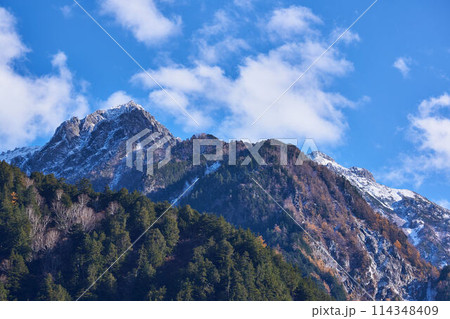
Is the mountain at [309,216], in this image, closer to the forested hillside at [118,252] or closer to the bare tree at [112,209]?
the forested hillside at [118,252]

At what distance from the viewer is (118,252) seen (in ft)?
218

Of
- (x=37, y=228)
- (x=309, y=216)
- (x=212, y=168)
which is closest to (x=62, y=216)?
(x=37, y=228)

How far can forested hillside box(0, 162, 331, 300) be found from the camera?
6034 centimetres

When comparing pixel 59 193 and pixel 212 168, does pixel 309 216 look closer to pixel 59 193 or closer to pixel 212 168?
pixel 212 168

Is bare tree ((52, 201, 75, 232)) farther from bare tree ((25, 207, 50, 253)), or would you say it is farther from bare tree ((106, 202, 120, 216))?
bare tree ((106, 202, 120, 216))

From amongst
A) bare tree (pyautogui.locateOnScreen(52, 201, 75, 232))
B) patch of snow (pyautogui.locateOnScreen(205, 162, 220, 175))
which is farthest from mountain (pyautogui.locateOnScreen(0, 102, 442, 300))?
bare tree (pyautogui.locateOnScreen(52, 201, 75, 232))

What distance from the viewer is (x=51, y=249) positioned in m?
63.4

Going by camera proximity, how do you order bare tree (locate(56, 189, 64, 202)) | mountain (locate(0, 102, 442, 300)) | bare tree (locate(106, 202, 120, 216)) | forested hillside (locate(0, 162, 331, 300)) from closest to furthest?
forested hillside (locate(0, 162, 331, 300)) < bare tree (locate(56, 189, 64, 202)) < bare tree (locate(106, 202, 120, 216)) < mountain (locate(0, 102, 442, 300))

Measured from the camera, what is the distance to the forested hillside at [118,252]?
6034cm

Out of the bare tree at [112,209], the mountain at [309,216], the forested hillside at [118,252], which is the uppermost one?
the mountain at [309,216]

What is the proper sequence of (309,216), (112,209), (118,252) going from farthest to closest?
1. (309,216)
2. (112,209)
3. (118,252)

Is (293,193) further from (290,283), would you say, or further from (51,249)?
(51,249)

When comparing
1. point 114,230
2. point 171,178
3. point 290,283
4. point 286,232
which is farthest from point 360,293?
point 114,230

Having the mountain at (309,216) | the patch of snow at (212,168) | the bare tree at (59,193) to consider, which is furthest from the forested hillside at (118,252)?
the patch of snow at (212,168)
